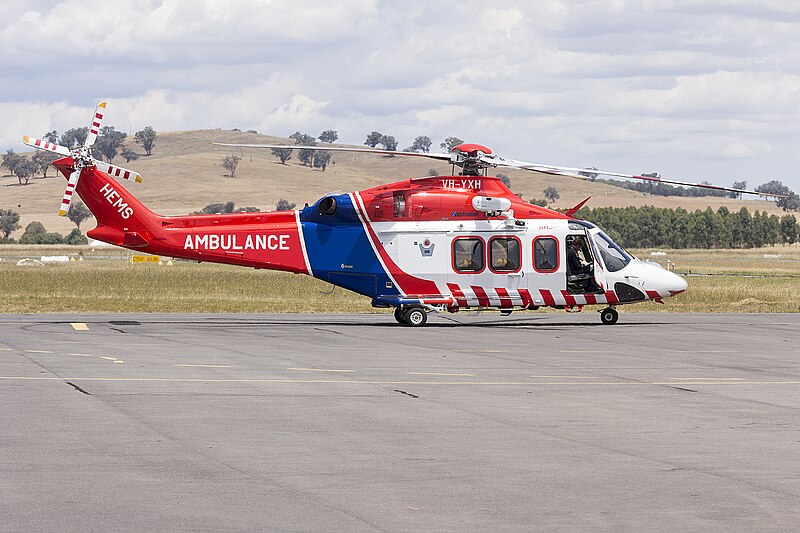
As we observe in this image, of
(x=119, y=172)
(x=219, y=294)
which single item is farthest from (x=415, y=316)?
(x=219, y=294)

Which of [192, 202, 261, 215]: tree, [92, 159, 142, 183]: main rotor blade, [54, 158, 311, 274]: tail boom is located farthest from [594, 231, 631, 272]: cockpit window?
[192, 202, 261, 215]: tree

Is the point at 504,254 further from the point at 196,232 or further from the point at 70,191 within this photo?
the point at 70,191

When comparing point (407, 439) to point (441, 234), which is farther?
point (441, 234)

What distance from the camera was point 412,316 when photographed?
30453 millimetres

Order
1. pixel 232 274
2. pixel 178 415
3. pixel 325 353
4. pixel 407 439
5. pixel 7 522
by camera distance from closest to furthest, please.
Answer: pixel 7 522
pixel 407 439
pixel 178 415
pixel 325 353
pixel 232 274

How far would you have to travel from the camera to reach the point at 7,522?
8.64 m

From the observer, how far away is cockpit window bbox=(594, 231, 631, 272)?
→ 30562 mm

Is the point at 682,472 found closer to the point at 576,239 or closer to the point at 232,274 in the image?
the point at 576,239

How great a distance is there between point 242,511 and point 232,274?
52247 mm

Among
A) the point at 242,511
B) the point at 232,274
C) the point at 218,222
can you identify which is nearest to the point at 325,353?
the point at 218,222

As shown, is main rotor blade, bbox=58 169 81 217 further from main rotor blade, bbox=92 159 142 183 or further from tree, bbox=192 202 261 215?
tree, bbox=192 202 261 215

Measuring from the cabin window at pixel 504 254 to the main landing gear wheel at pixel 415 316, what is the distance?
2.09 metres

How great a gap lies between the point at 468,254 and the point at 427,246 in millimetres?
1039

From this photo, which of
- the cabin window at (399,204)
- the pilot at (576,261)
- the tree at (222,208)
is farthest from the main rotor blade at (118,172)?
the tree at (222,208)
